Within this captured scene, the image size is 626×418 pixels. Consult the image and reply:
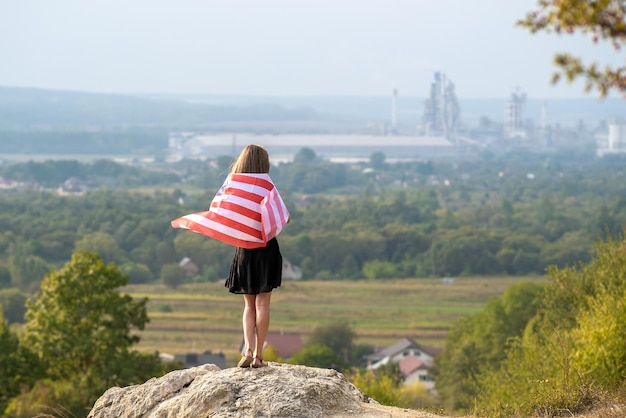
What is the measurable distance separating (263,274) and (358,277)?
9556 cm

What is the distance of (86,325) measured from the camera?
28.8 m

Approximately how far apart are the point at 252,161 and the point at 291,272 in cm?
9428

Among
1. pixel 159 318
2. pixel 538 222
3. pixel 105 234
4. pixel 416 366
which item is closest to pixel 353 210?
pixel 538 222

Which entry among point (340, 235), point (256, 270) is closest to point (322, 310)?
point (340, 235)

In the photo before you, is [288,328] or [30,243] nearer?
[288,328]

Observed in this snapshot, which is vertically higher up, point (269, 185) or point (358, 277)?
point (269, 185)

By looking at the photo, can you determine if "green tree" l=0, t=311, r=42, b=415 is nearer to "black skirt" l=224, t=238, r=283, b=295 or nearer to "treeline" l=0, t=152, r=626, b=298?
"black skirt" l=224, t=238, r=283, b=295

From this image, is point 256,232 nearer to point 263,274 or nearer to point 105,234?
point 263,274

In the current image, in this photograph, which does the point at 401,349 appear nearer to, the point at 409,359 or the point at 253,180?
the point at 409,359

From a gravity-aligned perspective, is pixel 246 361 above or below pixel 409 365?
above

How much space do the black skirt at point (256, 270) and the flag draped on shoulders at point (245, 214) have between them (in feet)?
0.36

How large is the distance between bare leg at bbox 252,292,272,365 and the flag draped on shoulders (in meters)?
0.41

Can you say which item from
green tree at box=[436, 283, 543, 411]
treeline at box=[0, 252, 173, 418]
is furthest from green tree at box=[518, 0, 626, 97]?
green tree at box=[436, 283, 543, 411]

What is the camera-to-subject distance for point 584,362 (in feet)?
51.1
